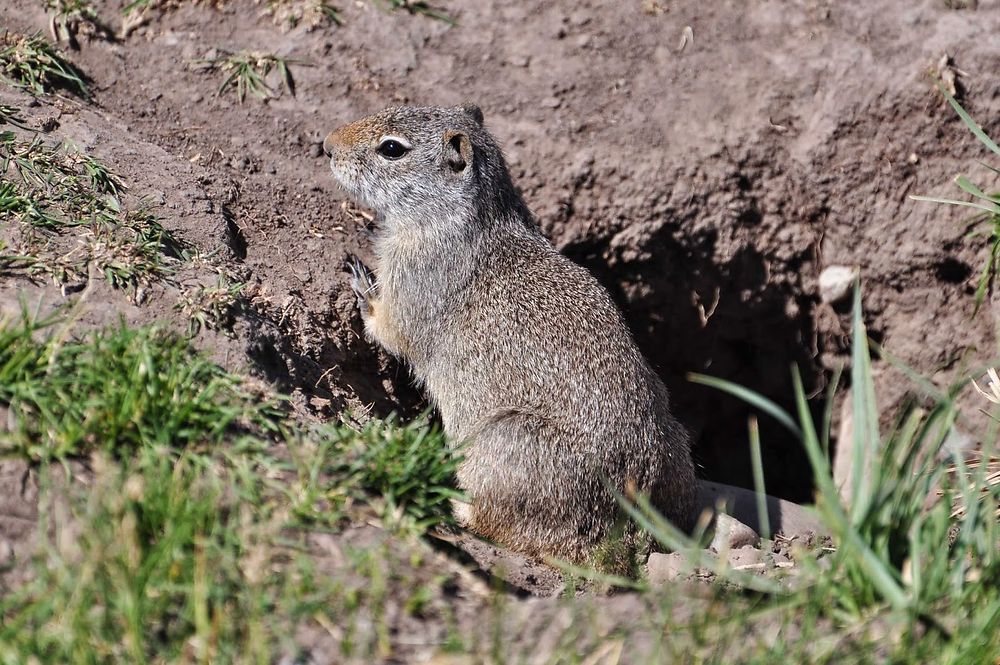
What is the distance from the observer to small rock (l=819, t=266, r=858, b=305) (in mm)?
7637

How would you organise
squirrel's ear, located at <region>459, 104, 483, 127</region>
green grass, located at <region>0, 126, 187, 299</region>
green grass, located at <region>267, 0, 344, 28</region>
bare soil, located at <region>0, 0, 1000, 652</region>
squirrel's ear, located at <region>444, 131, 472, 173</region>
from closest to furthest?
green grass, located at <region>0, 126, 187, 299</region>
squirrel's ear, located at <region>444, 131, 472, 173</region>
squirrel's ear, located at <region>459, 104, 483, 127</region>
bare soil, located at <region>0, 0, 1000, 652</region>
green grass, located at <region>267, 0, 344, 28</region>

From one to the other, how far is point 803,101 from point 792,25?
683 mm

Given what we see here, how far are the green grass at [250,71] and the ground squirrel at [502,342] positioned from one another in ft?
3.37

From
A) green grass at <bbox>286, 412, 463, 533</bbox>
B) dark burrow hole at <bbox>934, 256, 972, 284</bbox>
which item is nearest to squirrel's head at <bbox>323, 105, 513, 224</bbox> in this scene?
green grass at <bbox>286, 412, 463, 533</bbox>

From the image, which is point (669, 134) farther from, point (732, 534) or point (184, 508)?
point (184, 508)

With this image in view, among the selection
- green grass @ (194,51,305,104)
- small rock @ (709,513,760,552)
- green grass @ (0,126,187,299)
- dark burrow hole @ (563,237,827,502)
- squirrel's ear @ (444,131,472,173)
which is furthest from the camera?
dark burrow hole @ (563,237,827,502)

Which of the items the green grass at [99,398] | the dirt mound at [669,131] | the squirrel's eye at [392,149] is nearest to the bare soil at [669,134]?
the dirt mound at [669,131]

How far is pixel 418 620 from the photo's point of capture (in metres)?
3.42

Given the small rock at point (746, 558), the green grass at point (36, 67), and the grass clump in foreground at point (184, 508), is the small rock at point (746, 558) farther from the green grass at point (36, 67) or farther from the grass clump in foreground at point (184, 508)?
the green grass at point (36, 67)

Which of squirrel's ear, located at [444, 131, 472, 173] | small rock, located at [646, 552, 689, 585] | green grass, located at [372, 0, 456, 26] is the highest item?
green grass, located at [372, 0, 456, 26]

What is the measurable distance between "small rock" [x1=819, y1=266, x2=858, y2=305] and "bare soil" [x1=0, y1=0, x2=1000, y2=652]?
63 mm

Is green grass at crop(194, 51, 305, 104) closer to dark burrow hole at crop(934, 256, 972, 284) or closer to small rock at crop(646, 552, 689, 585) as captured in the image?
small rock at crop(646, 552, 689, 585)

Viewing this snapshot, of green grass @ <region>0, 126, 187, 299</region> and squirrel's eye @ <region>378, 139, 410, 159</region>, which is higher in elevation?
squirrel's eye @ <region>378, 139, 410, 159</region>

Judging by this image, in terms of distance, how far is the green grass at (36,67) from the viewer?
242 inches
